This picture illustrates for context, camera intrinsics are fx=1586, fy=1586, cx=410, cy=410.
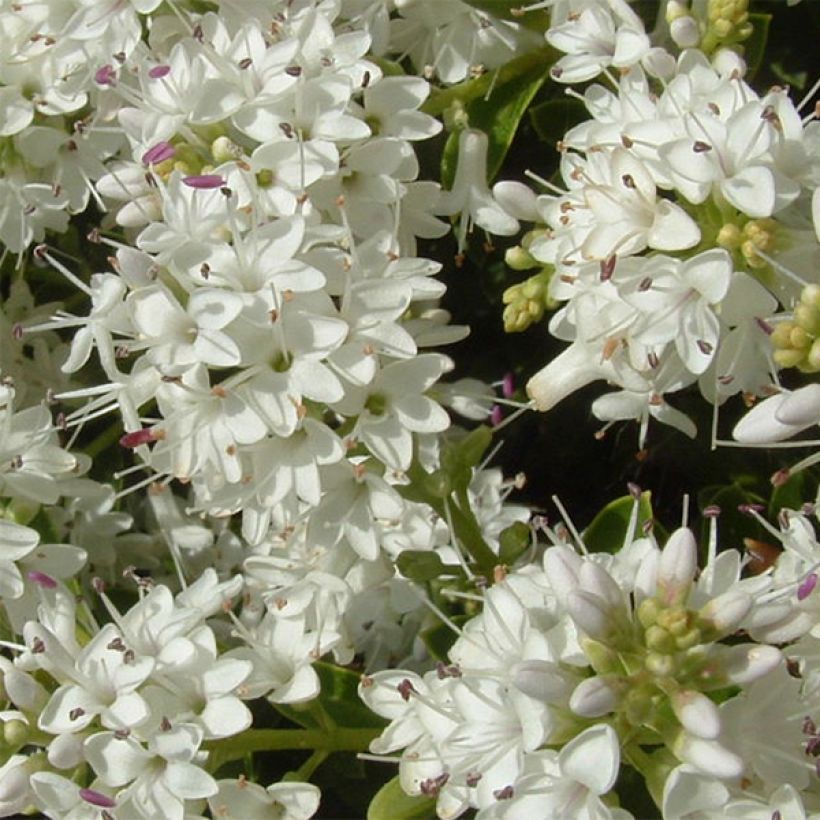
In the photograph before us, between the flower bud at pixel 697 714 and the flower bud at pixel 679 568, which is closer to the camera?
the flower bud at pixel 697 714

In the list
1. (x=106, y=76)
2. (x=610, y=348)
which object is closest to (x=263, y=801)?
(x=610, y=348)

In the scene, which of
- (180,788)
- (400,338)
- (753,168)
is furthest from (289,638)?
(753,168)

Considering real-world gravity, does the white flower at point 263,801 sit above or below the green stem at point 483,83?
below

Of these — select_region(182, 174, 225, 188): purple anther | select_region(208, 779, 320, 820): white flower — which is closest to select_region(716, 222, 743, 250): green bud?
select_region(182, 174, 225, 188): purple anther

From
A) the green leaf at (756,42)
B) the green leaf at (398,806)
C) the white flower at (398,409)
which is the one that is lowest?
the green leaf at (398,806)

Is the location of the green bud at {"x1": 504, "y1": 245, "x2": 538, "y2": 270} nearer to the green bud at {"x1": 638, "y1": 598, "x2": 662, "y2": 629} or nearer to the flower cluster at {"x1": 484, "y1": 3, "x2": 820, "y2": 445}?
the flower cluster at {"x1": 484, "y1": 3, "x2": 820, "y2": 445}

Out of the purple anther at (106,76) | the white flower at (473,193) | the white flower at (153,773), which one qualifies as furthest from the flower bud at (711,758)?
the purple anther at (106,76)

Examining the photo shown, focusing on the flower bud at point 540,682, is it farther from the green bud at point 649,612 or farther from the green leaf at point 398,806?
the green leaf at point 398,806
